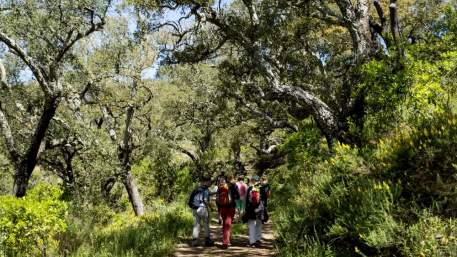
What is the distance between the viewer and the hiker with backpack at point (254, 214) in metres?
10.3

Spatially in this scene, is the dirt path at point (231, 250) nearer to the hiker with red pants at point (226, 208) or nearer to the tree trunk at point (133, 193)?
the hiker with red pants at point (226, 208)

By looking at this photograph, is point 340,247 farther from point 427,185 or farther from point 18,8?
Answer: point 18,8

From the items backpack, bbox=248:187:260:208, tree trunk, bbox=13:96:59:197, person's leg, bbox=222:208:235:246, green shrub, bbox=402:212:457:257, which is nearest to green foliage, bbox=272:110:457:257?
green shrub, bbox=402:212:457:257

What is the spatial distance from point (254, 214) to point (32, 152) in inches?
264

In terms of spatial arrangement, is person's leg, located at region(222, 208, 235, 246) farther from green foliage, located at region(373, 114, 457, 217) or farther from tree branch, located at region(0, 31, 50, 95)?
tree branch, located at region(0, 31, 50, 95)

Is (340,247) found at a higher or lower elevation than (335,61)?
lower

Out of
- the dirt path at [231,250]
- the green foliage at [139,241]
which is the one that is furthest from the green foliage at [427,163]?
the green foliage at [139,241]

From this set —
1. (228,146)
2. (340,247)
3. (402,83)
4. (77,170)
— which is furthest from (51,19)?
(228,146)

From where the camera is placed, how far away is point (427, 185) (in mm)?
5723

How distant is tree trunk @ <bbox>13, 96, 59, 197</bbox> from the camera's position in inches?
503

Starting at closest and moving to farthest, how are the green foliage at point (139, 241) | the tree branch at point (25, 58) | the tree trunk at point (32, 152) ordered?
the green foliage at point (139, 241)
the tree branch at point (25, 58)
the tree trunk at point (32, 152)

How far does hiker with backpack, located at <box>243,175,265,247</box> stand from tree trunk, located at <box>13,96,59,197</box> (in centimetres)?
619

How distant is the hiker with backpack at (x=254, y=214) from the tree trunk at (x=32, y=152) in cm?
619

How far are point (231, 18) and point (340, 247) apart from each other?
24.8 feet
